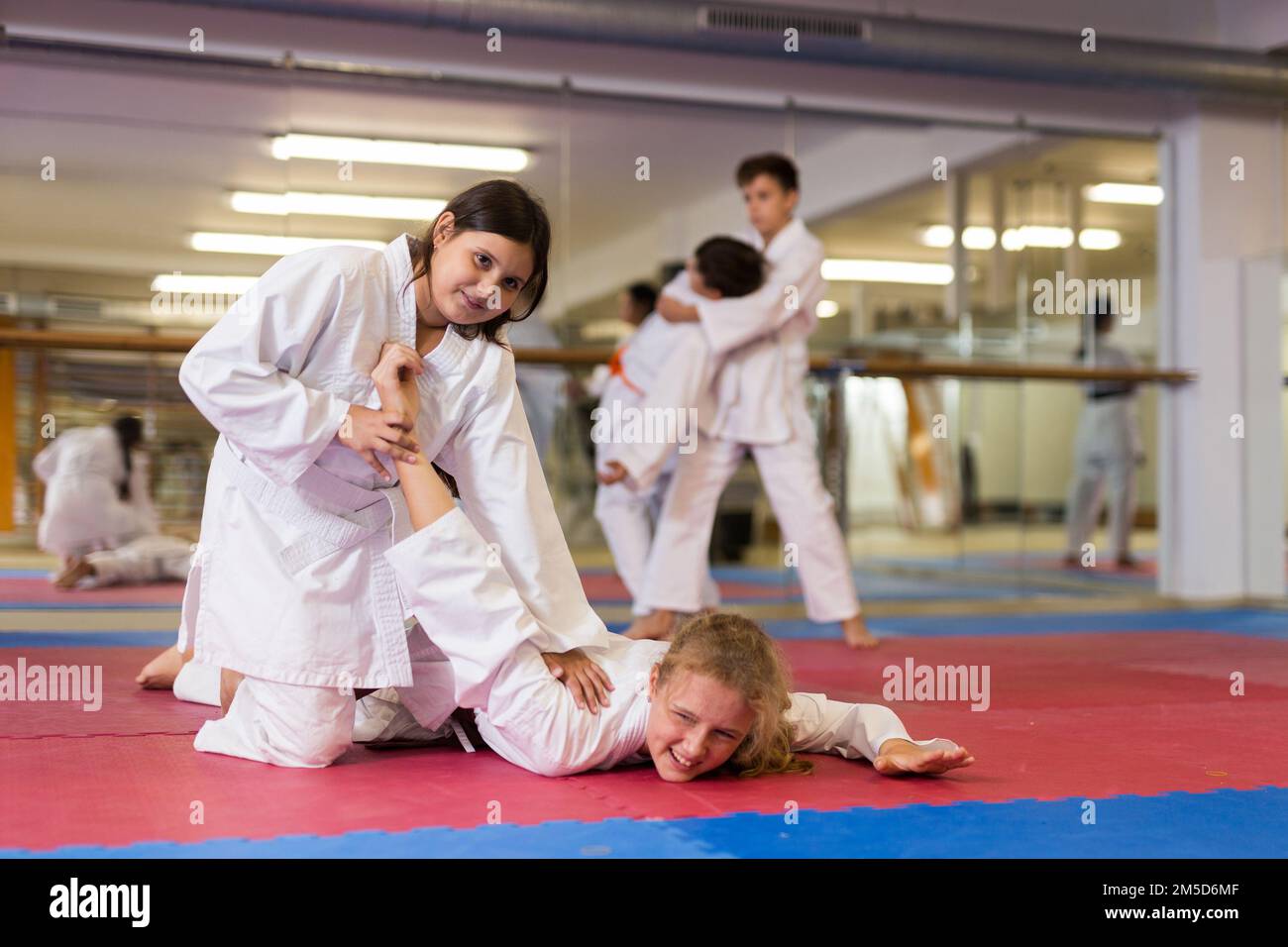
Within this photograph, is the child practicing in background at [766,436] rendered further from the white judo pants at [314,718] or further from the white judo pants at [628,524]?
the white judo pants at [314,718]

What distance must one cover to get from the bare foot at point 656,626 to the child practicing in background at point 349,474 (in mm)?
2078

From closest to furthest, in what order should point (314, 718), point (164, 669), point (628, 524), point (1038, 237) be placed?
1. point (314, 718)
2. point (164, 669)
3. point (628, 524)
4. point (1038, 237)

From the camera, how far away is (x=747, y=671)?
86.9 inches

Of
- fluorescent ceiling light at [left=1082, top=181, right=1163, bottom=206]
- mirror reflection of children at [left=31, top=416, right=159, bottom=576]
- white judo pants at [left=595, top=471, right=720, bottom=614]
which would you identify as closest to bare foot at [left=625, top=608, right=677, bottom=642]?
white judo pants at [left=595, top=471, right=720, bottom=614]

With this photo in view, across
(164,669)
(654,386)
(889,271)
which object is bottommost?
(164,669)

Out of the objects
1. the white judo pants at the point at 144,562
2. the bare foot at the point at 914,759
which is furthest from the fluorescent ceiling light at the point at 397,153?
the bare foot at the point at 914,759

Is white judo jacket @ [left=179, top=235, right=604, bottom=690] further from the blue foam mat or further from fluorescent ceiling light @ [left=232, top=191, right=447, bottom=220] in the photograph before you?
fluorescent ceiling light @ [left=232, top=191, right=447, bottom=220]

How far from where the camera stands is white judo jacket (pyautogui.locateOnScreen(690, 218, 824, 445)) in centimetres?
481

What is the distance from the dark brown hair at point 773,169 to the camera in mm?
4941

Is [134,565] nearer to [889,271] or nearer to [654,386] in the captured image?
[654,386]

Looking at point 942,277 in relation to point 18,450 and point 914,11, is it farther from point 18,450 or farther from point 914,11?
point 18,450

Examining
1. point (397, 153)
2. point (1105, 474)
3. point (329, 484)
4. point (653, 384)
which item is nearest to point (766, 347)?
point (653, 384)

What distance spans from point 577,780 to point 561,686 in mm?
179
